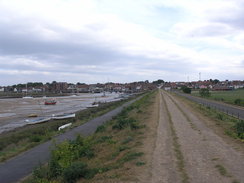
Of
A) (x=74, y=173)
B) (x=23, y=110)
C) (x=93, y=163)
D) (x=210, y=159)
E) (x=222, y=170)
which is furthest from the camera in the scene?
(x=23, y=110)

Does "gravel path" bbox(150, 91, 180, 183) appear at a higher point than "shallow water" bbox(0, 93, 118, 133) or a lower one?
higher

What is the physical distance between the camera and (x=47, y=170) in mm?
11133

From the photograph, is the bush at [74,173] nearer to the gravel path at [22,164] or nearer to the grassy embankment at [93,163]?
the grassy embankment at [93,163]

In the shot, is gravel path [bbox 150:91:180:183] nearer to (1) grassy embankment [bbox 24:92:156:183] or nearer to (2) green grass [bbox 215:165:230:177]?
(1) grassy embankment [bbox 24:92:156:183]

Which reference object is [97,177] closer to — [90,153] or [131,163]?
[131,163]

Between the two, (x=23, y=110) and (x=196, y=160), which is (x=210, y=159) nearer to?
(x=196, y=160)

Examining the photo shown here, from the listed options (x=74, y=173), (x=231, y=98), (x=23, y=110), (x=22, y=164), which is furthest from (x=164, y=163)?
(x=231, y=98)

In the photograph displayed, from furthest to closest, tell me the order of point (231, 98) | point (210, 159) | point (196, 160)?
point (231, 98) → point (210, 159) → point (196, 160)

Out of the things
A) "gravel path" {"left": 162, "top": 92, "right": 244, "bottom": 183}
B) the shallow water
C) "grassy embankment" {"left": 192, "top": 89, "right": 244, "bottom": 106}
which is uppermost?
"grassy embankment" {"left": 192, "top": 89, "right": 244, "bottom": 106}

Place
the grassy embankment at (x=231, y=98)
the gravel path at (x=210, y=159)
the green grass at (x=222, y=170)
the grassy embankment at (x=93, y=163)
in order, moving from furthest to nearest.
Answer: the grassy embankment at (x=231, y=98), the grassy embankment at (x=93, y=163), the green grass at (x=222, y=170), the gravel path at (x=210, y=159)

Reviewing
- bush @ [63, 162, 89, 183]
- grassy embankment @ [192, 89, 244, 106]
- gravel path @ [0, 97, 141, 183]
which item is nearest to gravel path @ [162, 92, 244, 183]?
bush @ [63, 162, 89, 183]

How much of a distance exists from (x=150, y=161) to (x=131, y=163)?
0.68m

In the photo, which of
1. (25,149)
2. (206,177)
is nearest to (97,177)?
(206,177)

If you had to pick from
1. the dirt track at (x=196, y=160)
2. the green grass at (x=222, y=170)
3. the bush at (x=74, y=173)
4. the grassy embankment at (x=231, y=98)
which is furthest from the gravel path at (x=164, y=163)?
the grassy embankment at (x=231, y=98)
